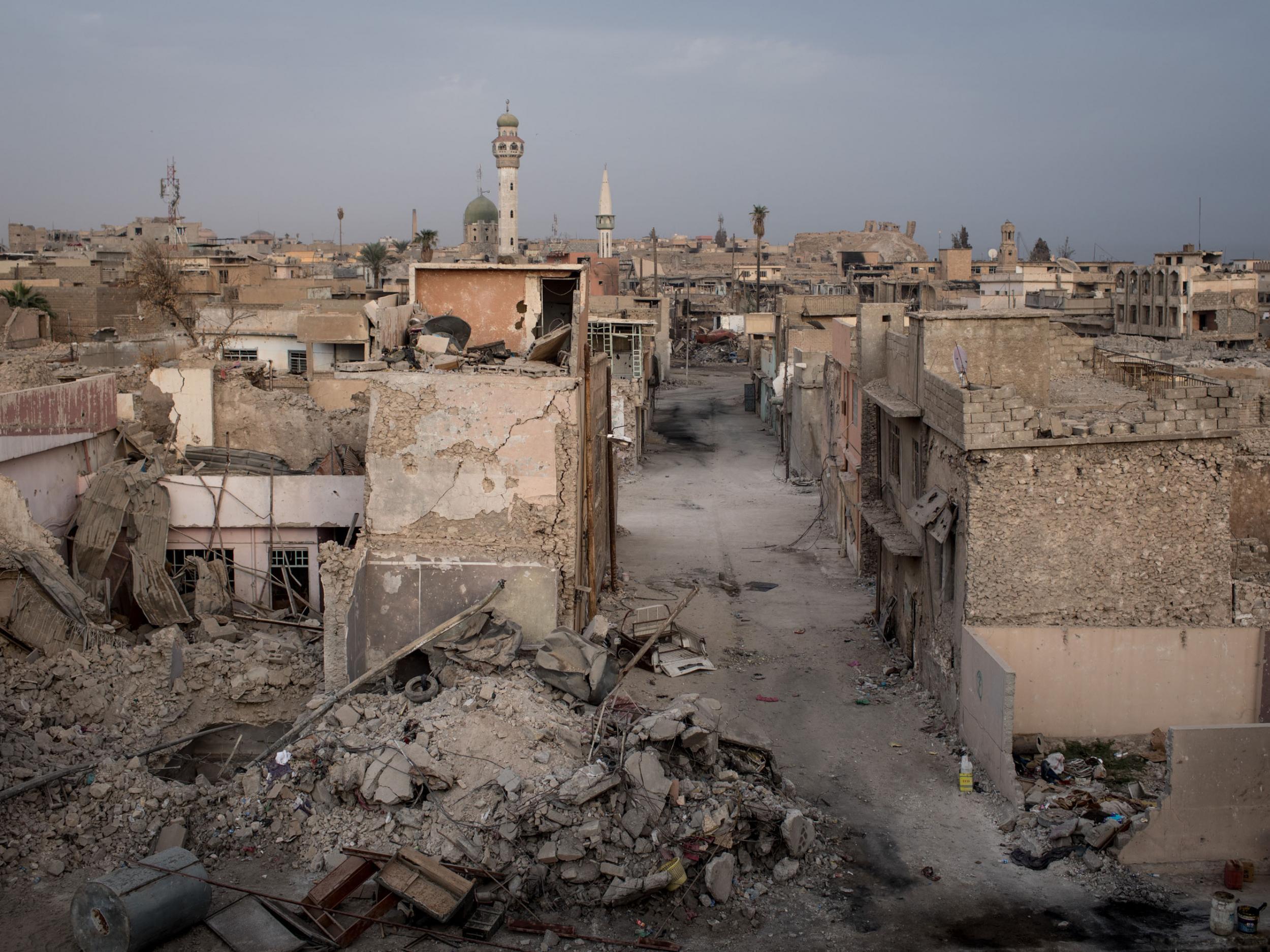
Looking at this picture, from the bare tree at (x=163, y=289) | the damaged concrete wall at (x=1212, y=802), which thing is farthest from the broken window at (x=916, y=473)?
the bare tree at (x=163, y=289)

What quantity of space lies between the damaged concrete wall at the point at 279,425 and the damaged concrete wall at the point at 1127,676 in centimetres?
1174

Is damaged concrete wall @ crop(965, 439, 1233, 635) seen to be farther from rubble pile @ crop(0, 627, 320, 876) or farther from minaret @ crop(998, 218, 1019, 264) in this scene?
minaret @ crop(998, 218, 1019, 264)

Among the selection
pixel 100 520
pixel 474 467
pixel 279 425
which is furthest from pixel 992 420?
pixel 279 425

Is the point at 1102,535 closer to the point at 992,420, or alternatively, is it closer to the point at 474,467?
the point at 992,420

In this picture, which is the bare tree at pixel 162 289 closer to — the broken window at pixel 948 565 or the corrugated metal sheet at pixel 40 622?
the corrugated metal sheet at pixel 40 622

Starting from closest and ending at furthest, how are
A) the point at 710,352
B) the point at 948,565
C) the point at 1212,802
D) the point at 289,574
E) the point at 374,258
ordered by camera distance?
1. the point at 1212,802
2. the point at 948,565
3. the point at 289,574
4. the point at 374,258
5. the point at 710,352

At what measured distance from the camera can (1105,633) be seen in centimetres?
1199

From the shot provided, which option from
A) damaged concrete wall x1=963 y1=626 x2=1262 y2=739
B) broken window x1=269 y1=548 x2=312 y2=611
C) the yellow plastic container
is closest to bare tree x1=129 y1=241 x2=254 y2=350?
Answer: broken window x1=269 y1=548 x2=312 y2=611

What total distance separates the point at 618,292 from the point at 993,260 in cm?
3166

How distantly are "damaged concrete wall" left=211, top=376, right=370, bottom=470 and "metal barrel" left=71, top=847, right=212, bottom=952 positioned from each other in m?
11.2

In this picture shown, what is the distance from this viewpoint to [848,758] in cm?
1246

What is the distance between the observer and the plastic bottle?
1133cm

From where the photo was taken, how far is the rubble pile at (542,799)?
934 centimetres

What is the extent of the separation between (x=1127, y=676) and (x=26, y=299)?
110ft
